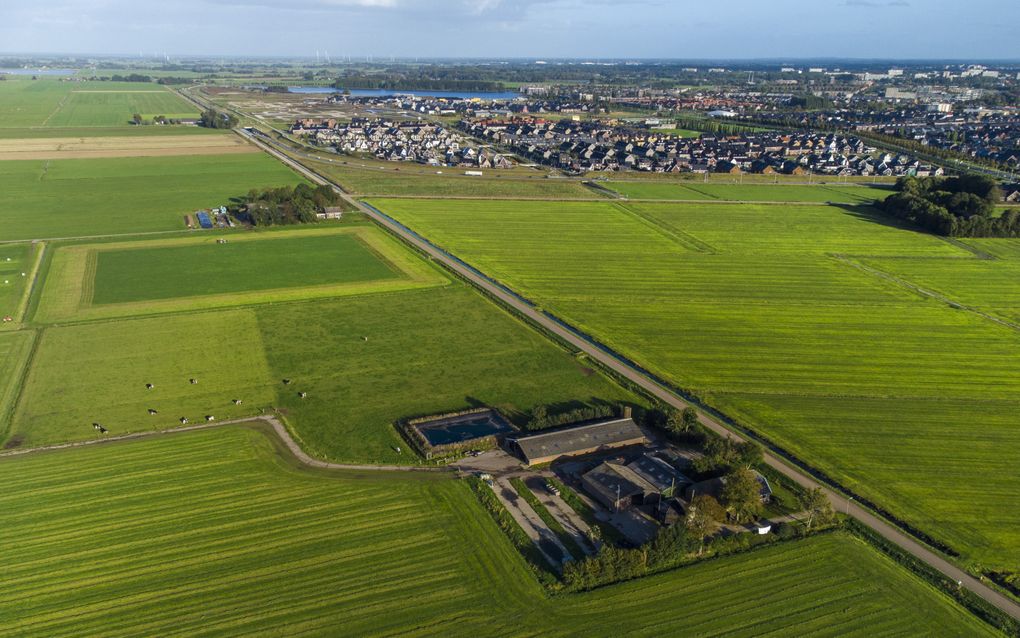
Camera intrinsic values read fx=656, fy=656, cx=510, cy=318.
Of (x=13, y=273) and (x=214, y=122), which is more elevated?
(x=214, y=122)

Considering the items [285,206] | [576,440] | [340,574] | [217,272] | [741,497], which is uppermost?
[285,206]

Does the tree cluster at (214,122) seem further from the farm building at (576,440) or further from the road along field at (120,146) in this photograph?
the farm building at (576,440)

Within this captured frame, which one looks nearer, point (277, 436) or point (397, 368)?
point (277, 436)

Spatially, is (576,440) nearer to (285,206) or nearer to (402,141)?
(285,206)

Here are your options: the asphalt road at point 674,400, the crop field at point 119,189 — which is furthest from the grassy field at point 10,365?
the asphalt road at point 674,400

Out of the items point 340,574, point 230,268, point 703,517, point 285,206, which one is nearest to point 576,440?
point 703,517
